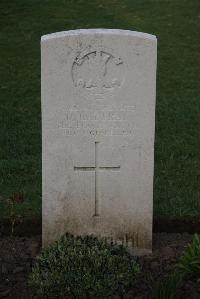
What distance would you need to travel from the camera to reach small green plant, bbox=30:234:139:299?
4477mm

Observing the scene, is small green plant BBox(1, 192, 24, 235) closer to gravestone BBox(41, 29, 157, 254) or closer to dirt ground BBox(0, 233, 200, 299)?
dirt ground BBox(0, 233, 200, 299)

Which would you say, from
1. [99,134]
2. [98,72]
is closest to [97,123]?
[99,134]

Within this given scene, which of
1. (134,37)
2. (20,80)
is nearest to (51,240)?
(134,37)

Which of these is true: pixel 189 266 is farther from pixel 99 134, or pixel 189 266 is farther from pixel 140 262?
pixel 99 134

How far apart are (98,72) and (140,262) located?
1454 mm

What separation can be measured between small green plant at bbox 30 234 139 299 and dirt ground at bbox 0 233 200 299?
364mm

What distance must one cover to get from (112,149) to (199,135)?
319 cm

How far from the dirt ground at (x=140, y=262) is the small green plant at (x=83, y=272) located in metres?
0.36

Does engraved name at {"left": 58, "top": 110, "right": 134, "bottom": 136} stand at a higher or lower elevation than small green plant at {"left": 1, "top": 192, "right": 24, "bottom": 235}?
higher

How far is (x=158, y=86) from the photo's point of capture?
10.4m

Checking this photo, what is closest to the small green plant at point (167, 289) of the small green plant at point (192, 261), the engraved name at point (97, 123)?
the small green plant at point (192, 261)

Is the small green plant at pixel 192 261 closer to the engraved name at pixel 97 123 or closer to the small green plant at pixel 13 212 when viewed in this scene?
the engraved name at pixel 97 123

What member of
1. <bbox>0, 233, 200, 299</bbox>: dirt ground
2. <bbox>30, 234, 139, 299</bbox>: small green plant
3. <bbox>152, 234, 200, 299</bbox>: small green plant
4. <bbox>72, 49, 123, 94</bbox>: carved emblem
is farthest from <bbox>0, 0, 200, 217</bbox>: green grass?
<bbox>30, 234, 139, 299</bbox>: small green plant

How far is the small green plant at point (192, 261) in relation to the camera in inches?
197
